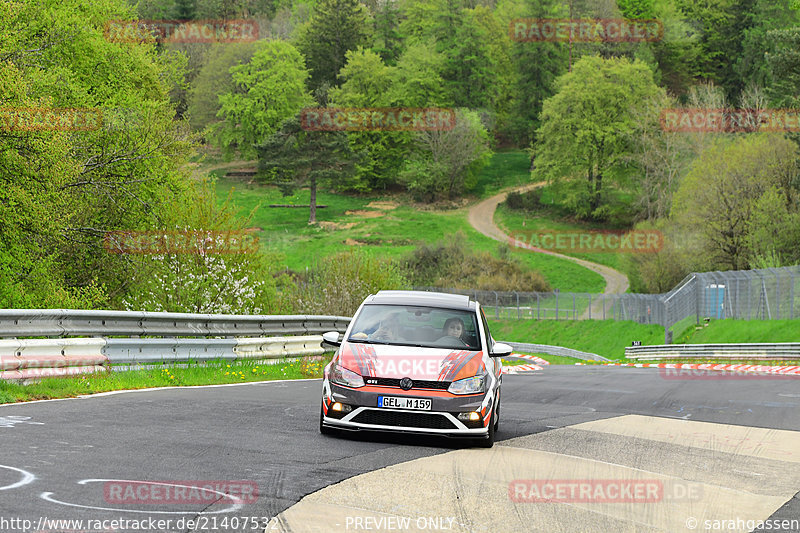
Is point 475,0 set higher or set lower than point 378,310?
higher

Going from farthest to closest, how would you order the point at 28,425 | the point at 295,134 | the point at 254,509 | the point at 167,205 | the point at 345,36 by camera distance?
the point at 345,36
the point at 295,134
the point at 167,205
the point at 28,425
the point at 254,509

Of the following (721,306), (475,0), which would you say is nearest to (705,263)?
(721,306)

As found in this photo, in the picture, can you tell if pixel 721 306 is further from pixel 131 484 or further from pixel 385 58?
pixel 385 58

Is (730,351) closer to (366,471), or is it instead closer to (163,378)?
(163,378)

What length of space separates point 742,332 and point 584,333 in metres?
18.8

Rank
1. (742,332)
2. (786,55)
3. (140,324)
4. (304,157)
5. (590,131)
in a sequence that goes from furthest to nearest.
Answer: (304,157) < (590,131) < (786,55) < (742,332) < (140,324)

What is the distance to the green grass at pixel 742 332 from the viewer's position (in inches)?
1715

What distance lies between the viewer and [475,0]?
185125mm

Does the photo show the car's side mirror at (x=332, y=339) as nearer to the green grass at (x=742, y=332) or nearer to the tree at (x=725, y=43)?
the green grass at (x=742, y=332)

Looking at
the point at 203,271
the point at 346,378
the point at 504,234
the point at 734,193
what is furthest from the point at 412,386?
the point at 504,234

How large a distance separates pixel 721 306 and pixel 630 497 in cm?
4590

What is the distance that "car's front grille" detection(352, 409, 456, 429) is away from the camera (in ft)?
33.4

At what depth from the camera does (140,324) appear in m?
16.4

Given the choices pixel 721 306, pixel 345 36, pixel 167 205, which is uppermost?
pixel 345 36
